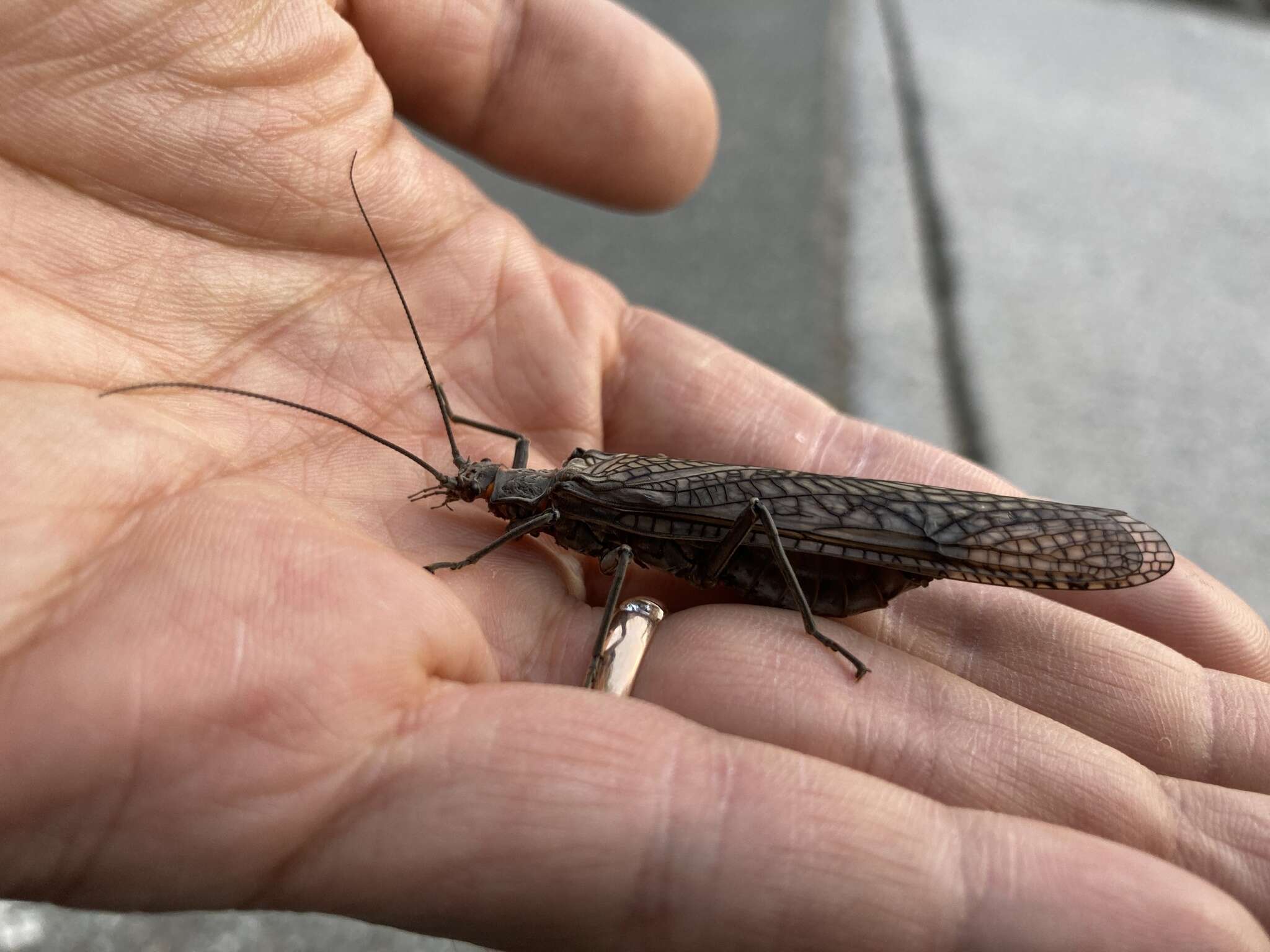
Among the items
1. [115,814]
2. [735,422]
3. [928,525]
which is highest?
[928,525]

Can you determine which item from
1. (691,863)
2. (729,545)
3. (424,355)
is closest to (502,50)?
(424,355)

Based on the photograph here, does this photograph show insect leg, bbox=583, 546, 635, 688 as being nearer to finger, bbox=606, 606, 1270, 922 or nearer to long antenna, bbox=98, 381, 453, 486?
finger, bbox=606, 606, 1270, 922

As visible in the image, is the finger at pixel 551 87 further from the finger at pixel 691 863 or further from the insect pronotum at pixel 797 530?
the finger at pixel 691 863

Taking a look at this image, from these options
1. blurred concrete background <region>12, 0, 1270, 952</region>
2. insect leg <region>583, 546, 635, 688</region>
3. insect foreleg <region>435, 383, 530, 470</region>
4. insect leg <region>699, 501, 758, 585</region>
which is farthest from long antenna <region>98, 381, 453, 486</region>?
blurred concrete background <region>12, 0, 1270, 952</region>

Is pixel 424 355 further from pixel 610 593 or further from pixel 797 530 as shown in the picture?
pixel 797 530

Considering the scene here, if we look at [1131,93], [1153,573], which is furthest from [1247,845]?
[1131,93]
